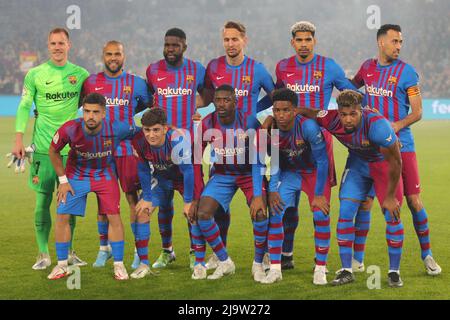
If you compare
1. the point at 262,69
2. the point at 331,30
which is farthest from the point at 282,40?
the point at 262,69

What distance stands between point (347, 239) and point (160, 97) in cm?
211

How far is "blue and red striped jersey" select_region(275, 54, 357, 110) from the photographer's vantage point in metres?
6.50

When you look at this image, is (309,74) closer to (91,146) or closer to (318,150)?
(318,150)

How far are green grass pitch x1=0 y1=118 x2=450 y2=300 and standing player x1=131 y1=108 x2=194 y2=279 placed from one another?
1.39ft

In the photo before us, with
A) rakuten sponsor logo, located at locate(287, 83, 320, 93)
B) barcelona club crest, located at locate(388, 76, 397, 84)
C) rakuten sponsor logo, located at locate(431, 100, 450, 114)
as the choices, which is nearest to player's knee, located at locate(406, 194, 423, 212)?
barcelona club crest, located at locate(388, 76, 397, 84)

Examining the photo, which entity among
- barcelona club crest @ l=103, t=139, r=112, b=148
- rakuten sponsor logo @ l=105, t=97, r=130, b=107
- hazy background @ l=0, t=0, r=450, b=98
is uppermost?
hazy background @ l=0, t=0, r=450, b=98

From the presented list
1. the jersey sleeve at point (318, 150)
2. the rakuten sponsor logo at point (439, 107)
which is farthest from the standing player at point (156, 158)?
the rakuten sponsor logo at point (439, 107)

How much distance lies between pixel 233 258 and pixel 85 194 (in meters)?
1.66

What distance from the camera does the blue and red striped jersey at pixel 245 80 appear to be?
21.8 ft

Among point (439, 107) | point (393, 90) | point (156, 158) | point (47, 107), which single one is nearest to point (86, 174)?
point (156, 158)

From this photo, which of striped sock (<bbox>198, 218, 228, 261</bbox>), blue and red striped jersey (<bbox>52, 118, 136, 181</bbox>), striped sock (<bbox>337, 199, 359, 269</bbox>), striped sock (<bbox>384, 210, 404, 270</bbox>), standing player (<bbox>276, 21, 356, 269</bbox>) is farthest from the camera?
standing player (<bbox>276, 21, 356, 269</bbox>)

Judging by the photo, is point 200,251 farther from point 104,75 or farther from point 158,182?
point 104,75

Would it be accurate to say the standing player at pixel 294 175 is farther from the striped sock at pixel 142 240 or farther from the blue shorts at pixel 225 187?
the striped sock at pixel 142 240

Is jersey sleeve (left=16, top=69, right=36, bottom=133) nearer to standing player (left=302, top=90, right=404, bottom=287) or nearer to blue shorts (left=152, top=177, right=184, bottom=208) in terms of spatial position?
blue shorts (left=152, top=177, right=184, bottom=208)
